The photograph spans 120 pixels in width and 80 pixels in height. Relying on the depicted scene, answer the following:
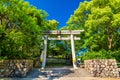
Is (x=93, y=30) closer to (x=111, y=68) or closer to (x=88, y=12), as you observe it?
(x=88, y=12)

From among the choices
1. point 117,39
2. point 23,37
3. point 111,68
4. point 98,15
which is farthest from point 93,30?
point 23,37

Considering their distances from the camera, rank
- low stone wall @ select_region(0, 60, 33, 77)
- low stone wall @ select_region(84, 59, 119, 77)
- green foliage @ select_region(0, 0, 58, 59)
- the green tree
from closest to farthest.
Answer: green foliage @ select_region(0, 0, 58, 59) < low stone wall @ select_region(0, 60, 33, 77) < low stone wall @ select_region(84, 59, 119, 77) < the green tree

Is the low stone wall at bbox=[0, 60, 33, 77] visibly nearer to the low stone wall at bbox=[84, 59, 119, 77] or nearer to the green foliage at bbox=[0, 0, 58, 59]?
the green foliage at bbox=[0, 0, 58, 59]

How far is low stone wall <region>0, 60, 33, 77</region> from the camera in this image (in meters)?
13.4

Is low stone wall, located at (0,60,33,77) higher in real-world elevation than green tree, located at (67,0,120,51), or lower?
lower

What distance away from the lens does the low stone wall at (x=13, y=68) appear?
13.4m

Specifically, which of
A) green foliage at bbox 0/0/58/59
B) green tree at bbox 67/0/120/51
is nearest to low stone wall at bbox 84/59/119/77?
green foliage at bbox 0/0/58/59

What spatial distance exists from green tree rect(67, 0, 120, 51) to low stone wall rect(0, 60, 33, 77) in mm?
8517

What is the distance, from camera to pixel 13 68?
1350cm

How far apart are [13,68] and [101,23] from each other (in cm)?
977

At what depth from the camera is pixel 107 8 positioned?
19703 mm

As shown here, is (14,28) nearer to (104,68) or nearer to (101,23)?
(104,68)

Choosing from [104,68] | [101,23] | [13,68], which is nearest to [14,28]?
[13,68]

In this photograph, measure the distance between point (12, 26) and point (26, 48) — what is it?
8.49ft
